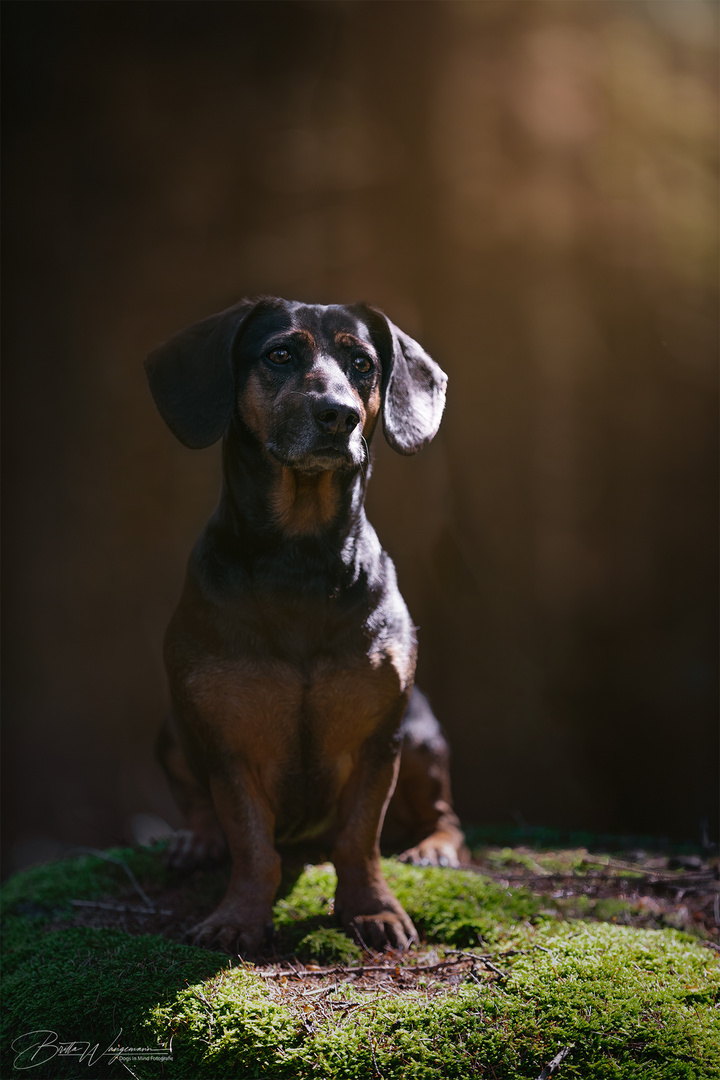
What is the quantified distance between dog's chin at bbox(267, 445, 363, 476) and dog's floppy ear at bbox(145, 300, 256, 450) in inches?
10.8

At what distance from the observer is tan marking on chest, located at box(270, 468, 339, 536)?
315 centimetres

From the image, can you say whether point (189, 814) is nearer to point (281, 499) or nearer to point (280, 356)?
point (281, 499)

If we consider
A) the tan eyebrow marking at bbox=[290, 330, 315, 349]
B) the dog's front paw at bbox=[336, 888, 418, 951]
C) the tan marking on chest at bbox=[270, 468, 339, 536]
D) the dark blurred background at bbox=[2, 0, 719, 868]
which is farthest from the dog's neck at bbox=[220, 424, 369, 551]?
the dark blurred background at bbox=[2, 0, 719, 868]

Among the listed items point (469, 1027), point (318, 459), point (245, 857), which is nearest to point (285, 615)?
point (318, 459)

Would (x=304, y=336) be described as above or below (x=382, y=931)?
above

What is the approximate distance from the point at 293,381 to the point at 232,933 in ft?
6.26

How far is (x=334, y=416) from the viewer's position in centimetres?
282

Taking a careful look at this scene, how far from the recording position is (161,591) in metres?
7.38

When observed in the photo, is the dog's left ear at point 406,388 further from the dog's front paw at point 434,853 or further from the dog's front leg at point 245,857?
the dog's front paw at point 434,853

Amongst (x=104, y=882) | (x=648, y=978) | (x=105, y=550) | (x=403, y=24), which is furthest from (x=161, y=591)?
(x=648, y=978)

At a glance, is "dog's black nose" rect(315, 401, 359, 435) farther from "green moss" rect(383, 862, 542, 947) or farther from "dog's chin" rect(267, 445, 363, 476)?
"green moss" rect(383, 862, 542, 947)

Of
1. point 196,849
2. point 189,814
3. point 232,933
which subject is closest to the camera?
point 232,933

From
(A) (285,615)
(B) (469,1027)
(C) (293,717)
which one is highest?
(A) (285,615)

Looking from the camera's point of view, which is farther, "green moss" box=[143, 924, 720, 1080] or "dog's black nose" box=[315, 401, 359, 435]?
"dog's black nose" box=[315, 401, 359, 435]
